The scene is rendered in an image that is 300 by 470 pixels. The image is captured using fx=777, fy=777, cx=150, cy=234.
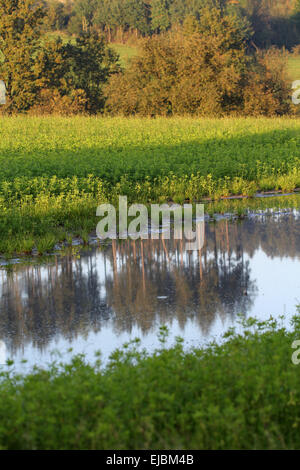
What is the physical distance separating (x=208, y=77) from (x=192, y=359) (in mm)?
48566

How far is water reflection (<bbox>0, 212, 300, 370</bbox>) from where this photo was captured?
9734mm

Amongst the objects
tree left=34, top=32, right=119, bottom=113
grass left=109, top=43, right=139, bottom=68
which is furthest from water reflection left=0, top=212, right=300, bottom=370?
grass left=109, top=43, right=139, bottom=68

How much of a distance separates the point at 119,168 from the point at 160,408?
15662mm

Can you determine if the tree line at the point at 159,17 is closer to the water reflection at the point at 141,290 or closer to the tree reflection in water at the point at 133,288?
the tree reflection in water at the point at 133,288

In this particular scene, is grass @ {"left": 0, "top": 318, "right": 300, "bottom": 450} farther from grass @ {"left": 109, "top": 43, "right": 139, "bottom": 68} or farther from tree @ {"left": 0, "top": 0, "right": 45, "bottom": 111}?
grass @ {"left": 109, "top": 43, "right": 139, "bottom": 68}

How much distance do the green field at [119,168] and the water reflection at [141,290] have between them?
1593mm

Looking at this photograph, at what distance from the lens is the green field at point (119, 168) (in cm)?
1645

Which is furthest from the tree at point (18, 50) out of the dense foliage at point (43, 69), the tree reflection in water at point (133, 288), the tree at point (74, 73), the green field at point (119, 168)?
the tree reflection in water at point (133, 288)

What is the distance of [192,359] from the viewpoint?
717 centimetres

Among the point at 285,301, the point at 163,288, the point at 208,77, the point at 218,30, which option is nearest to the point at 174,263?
the point at 163,288

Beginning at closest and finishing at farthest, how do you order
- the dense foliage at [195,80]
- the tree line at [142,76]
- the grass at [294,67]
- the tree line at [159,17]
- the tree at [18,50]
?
the dense foliage at [195,80] < the tree line at [142,76] < the tree at [18,50] < the grass at [294,67] < the tree line at [159,17]

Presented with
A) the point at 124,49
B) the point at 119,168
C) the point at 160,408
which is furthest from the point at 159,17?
the point at 160,408

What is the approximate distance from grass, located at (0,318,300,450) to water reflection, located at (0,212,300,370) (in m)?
2.32

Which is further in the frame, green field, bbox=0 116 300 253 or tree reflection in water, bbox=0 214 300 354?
green field, bbox=0 116 300 253
